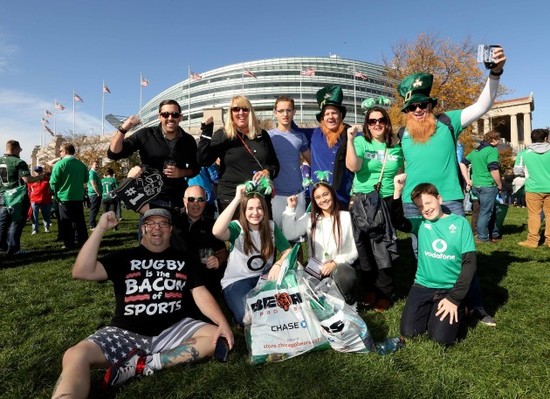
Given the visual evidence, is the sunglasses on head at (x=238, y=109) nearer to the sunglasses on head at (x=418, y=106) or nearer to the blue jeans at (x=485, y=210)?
the sunglasses on head at (x=418, y=106)

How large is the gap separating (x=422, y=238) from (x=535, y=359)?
1.30m

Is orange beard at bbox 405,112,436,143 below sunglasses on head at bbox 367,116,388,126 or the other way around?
below

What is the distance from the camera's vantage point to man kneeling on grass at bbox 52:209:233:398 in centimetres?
247

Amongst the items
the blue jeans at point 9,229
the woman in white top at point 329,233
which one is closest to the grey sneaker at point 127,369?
the woman in white top at point 329,233

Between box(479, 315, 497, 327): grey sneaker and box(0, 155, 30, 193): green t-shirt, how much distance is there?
8247mm

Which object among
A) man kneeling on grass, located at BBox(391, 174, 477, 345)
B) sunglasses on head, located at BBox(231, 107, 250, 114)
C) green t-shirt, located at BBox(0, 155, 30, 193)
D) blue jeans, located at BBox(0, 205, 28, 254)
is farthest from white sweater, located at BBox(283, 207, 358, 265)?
blue jeans, located at BBox(0, 205, 28, 254)

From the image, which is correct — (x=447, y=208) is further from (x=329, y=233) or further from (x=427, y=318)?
(x=329, y=233)

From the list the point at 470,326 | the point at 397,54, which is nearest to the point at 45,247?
the point at 470,326

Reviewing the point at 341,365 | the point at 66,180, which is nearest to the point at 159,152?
the point at 341,365

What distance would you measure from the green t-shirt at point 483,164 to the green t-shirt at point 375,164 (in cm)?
472

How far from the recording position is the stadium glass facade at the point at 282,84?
77.0m

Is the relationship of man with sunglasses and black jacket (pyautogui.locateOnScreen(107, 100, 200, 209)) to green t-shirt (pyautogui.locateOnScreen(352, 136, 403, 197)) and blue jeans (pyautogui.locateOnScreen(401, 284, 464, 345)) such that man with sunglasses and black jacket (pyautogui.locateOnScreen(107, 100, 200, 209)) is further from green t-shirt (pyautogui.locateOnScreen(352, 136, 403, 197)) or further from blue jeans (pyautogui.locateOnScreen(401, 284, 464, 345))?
blue jeans (pyautogui.locateOnScreen(401, 284, 464, 345))

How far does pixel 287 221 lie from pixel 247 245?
28.4 inches

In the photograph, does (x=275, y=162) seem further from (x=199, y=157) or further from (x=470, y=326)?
(x=470, y=326)
